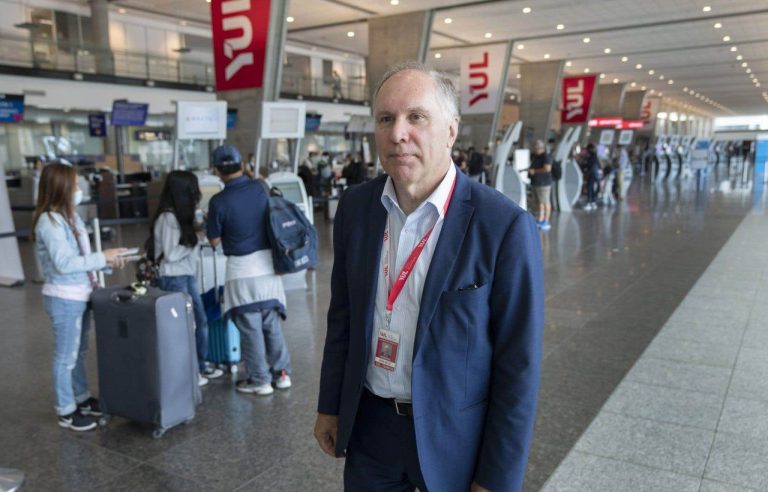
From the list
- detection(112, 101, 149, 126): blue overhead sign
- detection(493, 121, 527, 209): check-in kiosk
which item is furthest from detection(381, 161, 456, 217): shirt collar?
detection(112, 101, 149, 126): blue overhead sign

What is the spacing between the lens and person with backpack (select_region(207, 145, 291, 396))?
4086 millimetres

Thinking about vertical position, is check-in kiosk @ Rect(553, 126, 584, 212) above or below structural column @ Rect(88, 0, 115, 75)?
below

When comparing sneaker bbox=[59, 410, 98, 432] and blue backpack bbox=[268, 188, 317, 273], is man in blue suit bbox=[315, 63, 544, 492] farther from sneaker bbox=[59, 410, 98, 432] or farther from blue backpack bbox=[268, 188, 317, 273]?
sneaker bbox=[59, 410, 98, 432]

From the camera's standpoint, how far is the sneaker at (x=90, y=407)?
3.92 meters

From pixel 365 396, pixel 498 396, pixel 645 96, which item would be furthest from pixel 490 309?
pixel 645 96

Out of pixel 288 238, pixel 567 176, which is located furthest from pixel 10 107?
pixel 567 176

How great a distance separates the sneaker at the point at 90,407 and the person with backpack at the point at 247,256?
3.18 ft

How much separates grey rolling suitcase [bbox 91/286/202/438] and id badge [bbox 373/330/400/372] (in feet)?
7.53

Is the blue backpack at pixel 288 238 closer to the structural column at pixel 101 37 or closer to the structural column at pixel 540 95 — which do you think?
the structural column at pixel 101 37

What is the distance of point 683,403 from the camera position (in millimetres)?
3998

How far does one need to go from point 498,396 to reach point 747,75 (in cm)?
4249

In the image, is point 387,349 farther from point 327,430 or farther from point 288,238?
point 288,238

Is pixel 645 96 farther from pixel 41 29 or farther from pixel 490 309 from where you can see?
pixel 490 309

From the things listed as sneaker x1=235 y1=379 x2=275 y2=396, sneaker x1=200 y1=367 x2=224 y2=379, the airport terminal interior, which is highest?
the airport terminal interior
